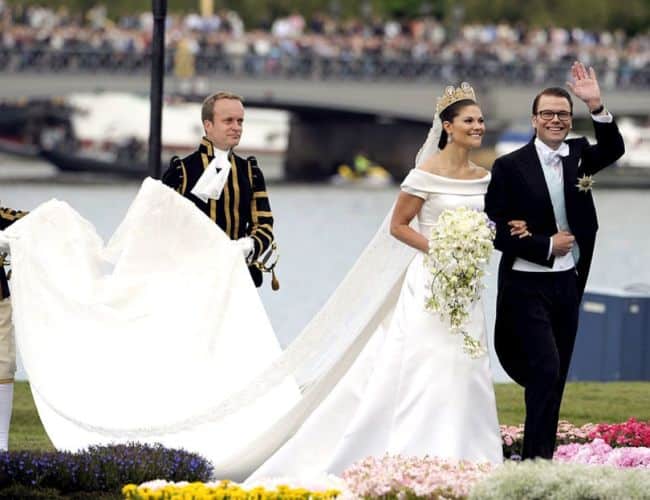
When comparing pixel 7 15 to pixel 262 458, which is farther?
pixel 7 15

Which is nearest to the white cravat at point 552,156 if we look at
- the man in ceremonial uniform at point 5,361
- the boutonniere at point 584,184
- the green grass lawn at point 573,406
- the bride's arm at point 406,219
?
the boutonniere at point 584,184

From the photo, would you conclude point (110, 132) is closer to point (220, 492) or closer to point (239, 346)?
point (239, 346)

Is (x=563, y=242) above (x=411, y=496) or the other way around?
above

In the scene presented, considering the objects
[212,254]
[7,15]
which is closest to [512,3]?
[7,15]

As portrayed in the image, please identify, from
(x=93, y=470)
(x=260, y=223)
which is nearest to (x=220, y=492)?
(x=93, y=470)

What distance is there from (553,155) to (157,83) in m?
3.95

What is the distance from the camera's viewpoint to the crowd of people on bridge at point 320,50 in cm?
6041

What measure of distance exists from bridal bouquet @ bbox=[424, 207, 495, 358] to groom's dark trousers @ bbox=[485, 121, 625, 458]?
174 mm

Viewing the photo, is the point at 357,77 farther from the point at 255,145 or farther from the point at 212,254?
the point at 212,254

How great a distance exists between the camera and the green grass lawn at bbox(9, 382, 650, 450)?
39.4 ft

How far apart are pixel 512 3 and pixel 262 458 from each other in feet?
226

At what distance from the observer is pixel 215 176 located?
35.0ft

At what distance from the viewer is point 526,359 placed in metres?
9.19

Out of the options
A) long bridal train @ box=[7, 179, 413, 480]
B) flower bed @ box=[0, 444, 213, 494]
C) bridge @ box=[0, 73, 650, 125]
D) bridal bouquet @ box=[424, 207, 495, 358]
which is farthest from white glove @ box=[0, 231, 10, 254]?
bridge @ box=[0, 73, 650, 125]
